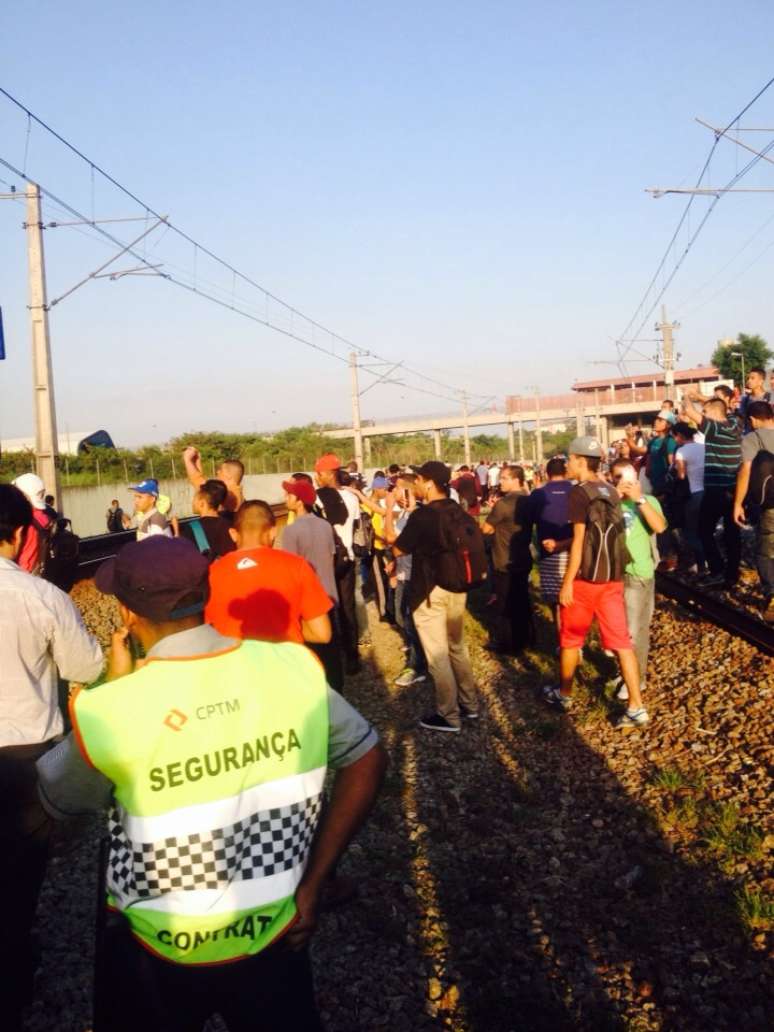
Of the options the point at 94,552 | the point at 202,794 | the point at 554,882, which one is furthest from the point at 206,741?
the point at 94,552

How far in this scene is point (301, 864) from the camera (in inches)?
90.6

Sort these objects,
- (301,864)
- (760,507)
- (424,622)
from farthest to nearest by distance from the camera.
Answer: (760,507) < (424,622) < (301,864)

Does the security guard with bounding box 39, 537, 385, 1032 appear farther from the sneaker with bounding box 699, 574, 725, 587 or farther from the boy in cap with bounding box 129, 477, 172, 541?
the sneaker with bounding box 699, 574, 725, 587

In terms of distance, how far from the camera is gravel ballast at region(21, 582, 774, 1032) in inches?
157

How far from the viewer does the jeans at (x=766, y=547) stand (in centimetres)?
845

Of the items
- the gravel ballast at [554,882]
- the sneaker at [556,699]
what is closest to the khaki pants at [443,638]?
the gravel ballast at [554,882]

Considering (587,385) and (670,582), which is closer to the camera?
(670,582)

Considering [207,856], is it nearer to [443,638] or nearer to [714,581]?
[443,638]

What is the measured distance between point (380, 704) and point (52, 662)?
555cm

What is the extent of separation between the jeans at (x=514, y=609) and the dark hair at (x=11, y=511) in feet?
22.1

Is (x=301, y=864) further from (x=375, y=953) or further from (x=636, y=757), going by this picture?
(x=636, y=757)

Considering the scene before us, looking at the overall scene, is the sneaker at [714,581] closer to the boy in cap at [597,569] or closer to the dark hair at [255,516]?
the boy in cap at [597,569]

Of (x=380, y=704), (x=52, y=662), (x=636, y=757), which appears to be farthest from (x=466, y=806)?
(x=52, y=662)

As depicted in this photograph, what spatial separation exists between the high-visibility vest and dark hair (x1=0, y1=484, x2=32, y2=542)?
5.64ft
